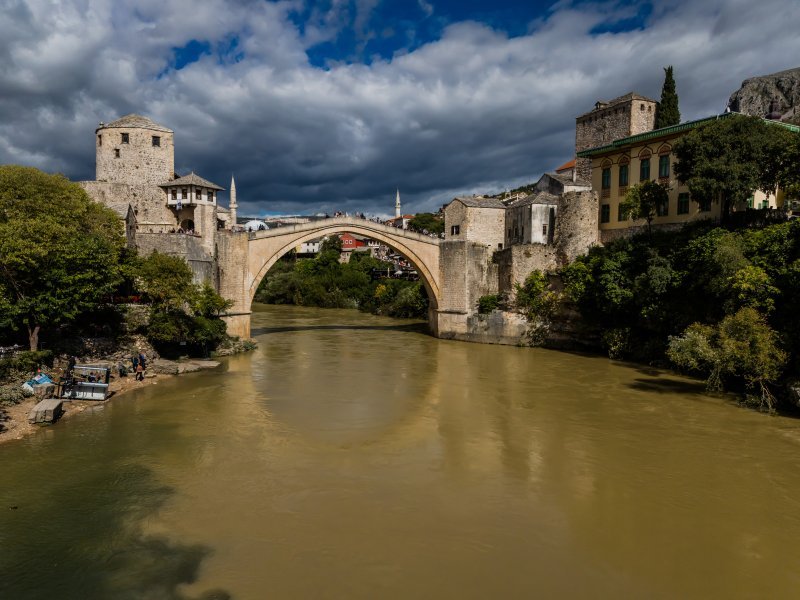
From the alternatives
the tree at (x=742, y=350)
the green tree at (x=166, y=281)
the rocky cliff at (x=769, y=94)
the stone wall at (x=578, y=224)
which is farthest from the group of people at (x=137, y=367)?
the rocky cliff at (x=769, y=94)

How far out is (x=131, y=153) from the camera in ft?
93.9

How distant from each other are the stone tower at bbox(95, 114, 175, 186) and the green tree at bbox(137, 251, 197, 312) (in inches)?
438

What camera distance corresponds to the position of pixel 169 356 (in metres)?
20.2

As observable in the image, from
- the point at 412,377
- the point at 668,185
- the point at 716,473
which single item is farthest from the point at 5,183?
the point at 668,185

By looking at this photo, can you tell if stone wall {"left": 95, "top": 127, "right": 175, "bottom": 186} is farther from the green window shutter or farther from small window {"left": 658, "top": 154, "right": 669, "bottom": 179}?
small window {"left": 658, "top": 154, "right": 669, "bottom": 179}

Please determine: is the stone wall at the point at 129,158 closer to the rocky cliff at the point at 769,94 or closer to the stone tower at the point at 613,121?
the stone tower at the point at 613,121

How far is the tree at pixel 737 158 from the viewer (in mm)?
18536

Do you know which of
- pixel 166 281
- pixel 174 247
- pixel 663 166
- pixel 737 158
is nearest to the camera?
pixel 737 158

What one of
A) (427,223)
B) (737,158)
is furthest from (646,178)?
(427,223)

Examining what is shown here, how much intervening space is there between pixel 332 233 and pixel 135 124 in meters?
12.5

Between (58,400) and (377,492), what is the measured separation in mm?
8858

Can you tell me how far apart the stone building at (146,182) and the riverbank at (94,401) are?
9577 mm

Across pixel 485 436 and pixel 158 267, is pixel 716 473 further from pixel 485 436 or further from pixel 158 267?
pixel 158 267

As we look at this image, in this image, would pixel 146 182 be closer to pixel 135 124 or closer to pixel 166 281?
pixel 135 124
